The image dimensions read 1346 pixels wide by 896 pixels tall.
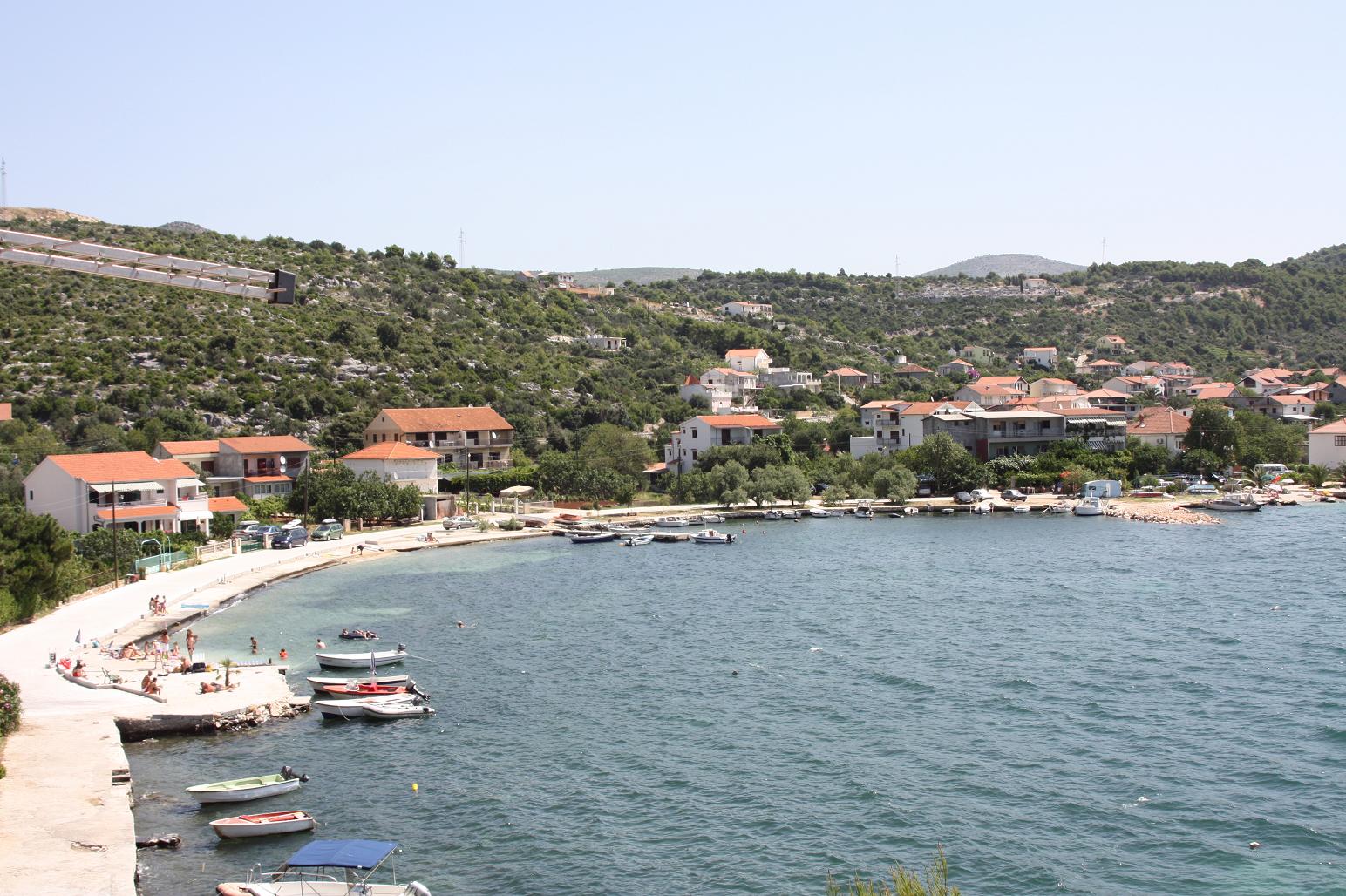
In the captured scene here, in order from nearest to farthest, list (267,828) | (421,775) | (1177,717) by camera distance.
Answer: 1. (267,828)
2. (421,775)
3. (1177,717)

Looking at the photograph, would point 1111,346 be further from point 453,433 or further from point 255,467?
point 255,467

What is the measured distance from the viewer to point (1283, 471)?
87.9 metres

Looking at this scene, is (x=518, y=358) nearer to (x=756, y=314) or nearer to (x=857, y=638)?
(x=756, y=314)

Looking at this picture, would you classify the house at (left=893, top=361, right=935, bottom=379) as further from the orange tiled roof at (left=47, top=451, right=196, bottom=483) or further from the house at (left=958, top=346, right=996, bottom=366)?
the orange tiled roof at (left=47, top=451, right=196, bottom=483)

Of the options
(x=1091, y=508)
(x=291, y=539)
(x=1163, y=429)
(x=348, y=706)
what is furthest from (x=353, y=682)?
(x=1163, y=429)

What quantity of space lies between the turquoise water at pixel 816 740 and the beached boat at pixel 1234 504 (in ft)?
88.3

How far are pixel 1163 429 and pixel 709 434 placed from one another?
124 ft

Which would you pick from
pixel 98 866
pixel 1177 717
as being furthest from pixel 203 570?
pixel 1177 717

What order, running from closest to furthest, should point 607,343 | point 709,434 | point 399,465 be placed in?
point 399,465
point 709,434
point 607,343

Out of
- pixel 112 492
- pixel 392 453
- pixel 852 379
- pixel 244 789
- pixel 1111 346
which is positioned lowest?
pixel 244 789

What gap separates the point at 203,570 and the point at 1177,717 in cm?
4044

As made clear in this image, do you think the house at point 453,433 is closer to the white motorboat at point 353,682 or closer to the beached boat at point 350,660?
the beached boat at point 350,660

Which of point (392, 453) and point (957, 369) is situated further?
point (957, 369)

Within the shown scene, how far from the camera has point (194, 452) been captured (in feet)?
224
